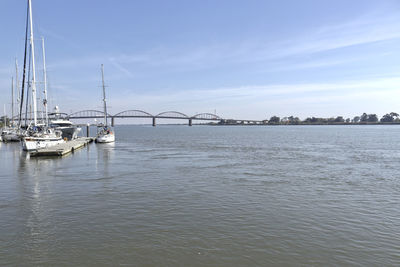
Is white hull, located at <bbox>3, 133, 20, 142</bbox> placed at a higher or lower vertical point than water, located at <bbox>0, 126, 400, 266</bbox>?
higher

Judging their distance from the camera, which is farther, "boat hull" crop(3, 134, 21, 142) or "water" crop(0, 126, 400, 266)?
"boat hull" crop(3, 134, 21, 142)

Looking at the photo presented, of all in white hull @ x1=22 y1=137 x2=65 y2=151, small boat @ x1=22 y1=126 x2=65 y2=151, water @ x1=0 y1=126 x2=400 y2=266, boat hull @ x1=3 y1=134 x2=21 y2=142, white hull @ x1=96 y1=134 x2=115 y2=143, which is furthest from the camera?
boat hull @ x1=3 y1=134 x2=21 y2=142

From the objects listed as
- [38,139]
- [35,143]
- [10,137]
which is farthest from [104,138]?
[35,143]

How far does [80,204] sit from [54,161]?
1846 centimetres

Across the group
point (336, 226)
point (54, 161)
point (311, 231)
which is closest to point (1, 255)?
point (311, 231)

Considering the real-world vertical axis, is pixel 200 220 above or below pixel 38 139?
below

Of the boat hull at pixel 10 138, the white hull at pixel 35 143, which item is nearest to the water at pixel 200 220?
the white hull at pixel 35 143

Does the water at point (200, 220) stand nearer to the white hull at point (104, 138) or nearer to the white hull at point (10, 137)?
the white hull at point (104, 138)

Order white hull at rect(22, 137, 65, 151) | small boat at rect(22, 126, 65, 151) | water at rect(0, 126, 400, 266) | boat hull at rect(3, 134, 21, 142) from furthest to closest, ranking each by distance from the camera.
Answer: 1. boat hull at rect(3, 134, 21, 142)
2. small boat at rect(22, 126, 65, 151)
3. white hull at rect(22, 137, 65, 151)
4. water at rect(0, 126, 400, 266)

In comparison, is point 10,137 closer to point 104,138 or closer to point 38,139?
point 104,138

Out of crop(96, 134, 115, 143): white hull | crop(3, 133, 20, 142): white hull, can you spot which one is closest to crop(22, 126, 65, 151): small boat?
crop(96, 134, 115, 143): white hull

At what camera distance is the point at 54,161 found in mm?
29625

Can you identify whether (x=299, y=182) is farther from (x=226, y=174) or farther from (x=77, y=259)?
(x=77, y=259)

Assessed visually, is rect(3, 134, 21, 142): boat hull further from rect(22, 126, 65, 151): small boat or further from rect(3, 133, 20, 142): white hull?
rect(22, 126, 65, 151): small boat
